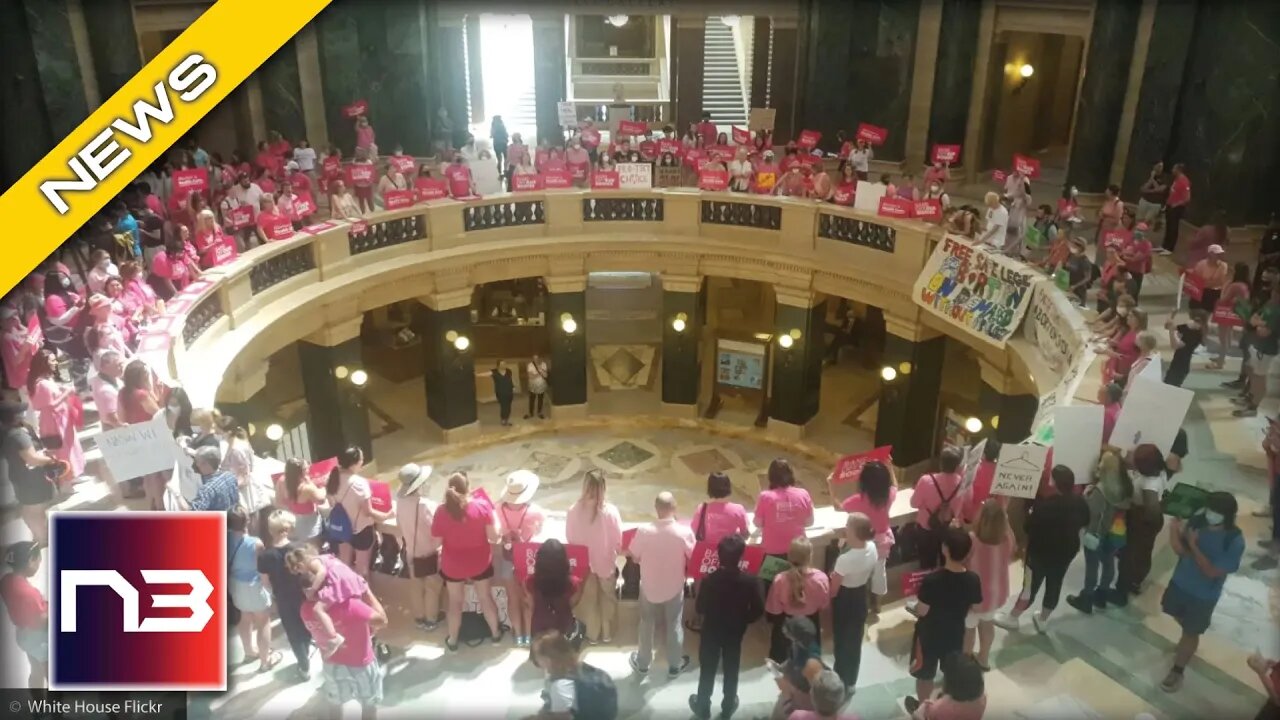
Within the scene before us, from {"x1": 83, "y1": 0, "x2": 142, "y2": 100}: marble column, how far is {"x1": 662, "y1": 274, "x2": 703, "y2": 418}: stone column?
36.1 ft

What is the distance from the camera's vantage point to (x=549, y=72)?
23969mm

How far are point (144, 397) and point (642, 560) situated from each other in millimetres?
5166

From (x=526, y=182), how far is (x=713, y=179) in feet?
11.7

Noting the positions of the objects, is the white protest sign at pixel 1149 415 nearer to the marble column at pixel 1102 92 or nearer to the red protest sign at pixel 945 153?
the red protest sign at pixel 945 153

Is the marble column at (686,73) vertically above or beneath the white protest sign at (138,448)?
above

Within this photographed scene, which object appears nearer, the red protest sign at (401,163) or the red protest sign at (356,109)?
the red protest sign at (401,163)

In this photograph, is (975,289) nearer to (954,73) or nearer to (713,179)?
(713,179)

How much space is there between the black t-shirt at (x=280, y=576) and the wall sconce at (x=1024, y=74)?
21121 millimetres

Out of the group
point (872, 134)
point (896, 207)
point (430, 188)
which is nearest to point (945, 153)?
point (896, 207)

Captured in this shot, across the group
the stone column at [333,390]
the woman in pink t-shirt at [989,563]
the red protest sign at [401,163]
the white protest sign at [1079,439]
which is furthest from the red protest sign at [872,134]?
the woman in pink t-shirt at [989,563]

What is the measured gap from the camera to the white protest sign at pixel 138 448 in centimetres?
904

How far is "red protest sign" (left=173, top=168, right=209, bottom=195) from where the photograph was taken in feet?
52.1

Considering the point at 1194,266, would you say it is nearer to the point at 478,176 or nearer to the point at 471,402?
the point at 478,176

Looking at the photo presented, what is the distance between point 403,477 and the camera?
29.5 feet
